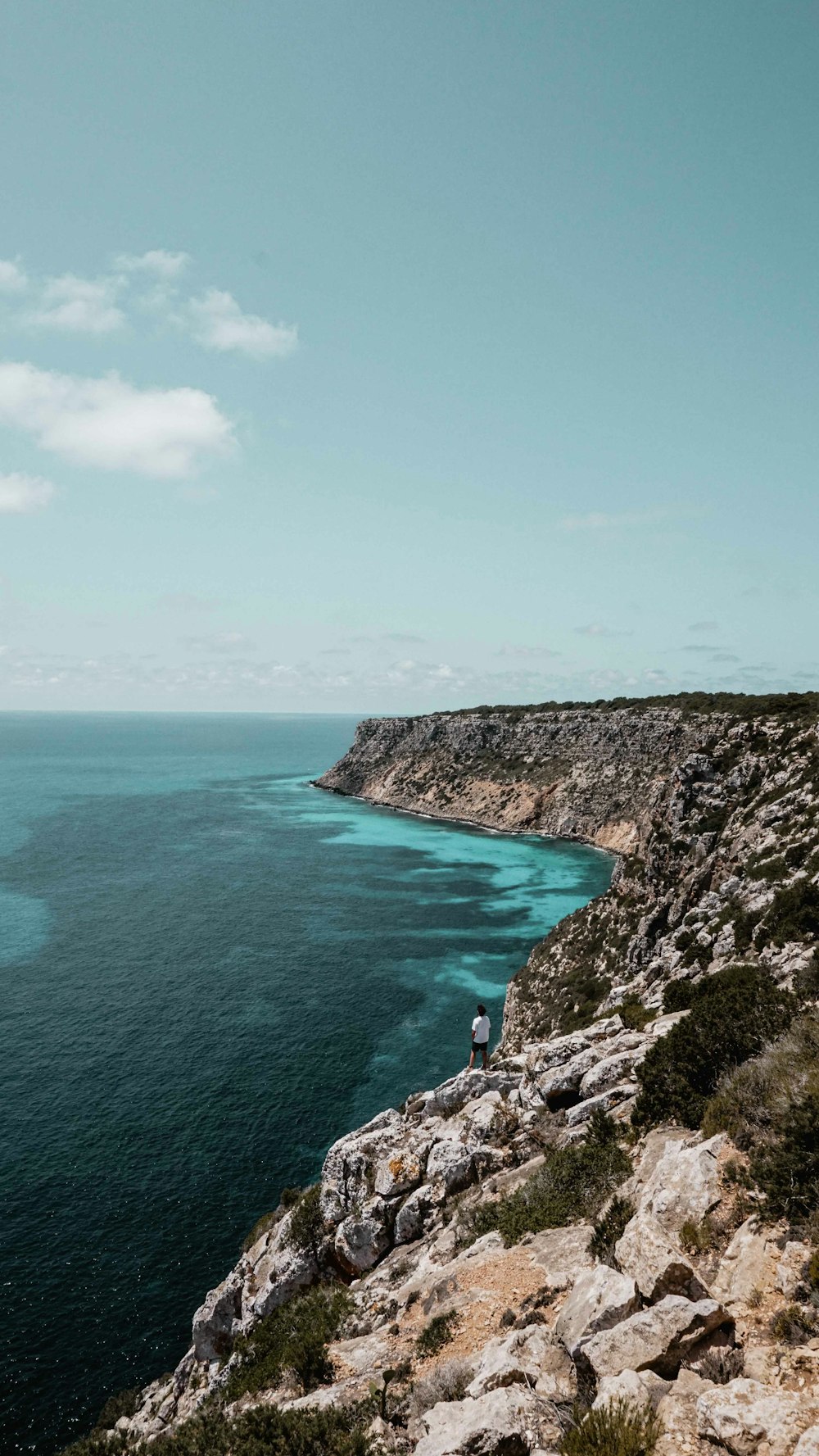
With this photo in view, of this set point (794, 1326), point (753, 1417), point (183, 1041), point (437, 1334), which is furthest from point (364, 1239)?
point (183, 1041)

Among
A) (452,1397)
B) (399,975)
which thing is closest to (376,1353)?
(452,1397)

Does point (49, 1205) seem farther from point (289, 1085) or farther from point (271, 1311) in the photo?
point (271, 1311)

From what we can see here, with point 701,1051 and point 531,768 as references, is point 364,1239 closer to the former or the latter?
point 701,1051

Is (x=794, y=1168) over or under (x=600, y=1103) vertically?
over

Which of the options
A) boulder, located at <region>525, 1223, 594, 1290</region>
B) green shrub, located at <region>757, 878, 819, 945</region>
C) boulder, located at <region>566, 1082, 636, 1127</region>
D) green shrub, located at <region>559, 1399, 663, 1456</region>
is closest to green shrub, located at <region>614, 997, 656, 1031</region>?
boulder, located at <region>566, 1082, 636, 1127</region>

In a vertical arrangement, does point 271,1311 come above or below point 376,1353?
below
